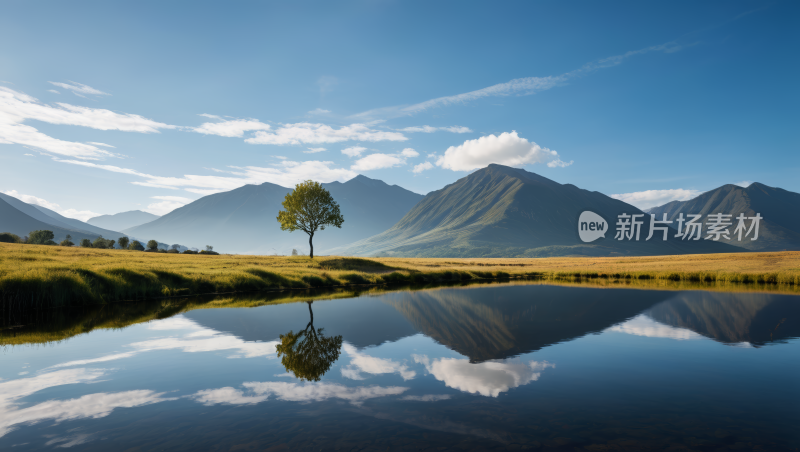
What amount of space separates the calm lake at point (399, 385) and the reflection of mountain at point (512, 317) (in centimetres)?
27

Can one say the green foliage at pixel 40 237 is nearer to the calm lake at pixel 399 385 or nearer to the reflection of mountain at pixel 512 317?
the calm lake at pixel 399 385

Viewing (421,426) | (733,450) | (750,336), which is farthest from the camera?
(750,336)

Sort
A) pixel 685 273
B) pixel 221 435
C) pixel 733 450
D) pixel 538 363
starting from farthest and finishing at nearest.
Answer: pixel 685 273
pixel 538 363
pixel 221 435
pixel 733 450

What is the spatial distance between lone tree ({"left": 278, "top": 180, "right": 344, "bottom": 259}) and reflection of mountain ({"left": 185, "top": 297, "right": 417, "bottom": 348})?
43.0 meters

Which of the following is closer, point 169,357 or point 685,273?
point 169,357

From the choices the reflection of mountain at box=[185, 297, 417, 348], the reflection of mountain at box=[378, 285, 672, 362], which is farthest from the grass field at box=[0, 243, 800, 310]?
the reflection of mountain at box=[378, 285, 672, 362]

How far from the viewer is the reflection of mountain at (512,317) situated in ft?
63.0

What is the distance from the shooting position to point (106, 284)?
3147 cm

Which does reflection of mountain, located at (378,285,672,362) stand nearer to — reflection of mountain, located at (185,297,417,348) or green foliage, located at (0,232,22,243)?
reflection of mountain, located at (185,297,417,348)

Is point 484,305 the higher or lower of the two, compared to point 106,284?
lower

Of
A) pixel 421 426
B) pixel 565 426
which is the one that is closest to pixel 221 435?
pixel 421 426

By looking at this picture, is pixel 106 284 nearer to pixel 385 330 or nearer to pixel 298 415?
pixel 385 330

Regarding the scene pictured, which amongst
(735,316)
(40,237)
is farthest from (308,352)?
(40,237)

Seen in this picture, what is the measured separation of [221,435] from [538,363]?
1167cm
